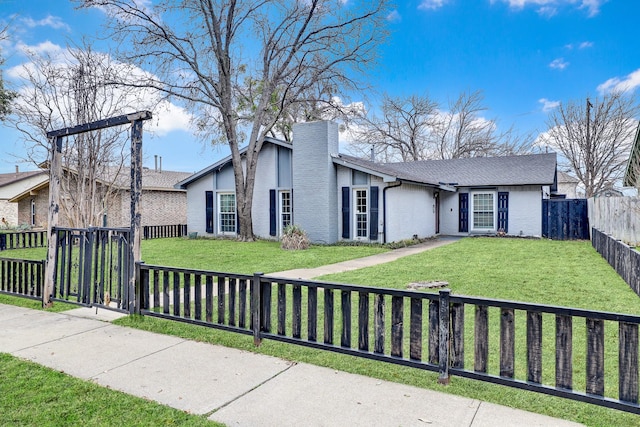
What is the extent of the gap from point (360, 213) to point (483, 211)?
714 cm

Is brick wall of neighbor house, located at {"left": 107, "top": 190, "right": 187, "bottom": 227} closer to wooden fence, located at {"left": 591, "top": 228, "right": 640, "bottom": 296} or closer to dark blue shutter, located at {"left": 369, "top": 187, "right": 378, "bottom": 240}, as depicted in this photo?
dark blue shutter, located at {"left": 369, "top": 187, "right": 378, "bottom": 240}

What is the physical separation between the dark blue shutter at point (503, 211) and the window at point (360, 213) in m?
7.25

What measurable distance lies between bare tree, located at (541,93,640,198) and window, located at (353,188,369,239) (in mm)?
21256

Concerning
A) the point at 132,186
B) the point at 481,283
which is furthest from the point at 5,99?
the point at 481,283

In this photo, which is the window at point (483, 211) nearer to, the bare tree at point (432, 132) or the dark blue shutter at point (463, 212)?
the dark blue shutter at point (463, 212)

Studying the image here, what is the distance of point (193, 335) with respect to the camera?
4.51 meters

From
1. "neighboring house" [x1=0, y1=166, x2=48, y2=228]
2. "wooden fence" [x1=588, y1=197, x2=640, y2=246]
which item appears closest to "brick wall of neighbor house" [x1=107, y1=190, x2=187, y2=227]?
"neighboring house" [x1=0, y1=166, x2=48, y2=228]

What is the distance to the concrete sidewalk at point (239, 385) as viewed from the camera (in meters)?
2.70

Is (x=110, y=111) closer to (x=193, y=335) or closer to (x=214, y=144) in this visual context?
(x=214, y=144)

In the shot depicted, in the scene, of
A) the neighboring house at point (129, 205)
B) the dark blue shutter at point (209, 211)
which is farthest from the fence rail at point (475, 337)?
the neighboring house at point (129, 205)

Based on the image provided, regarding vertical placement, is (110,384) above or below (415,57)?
below

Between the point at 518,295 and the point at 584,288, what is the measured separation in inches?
56.5

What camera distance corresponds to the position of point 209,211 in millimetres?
18188

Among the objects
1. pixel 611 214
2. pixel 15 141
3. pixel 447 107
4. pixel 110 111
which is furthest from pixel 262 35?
pixel 447 107
